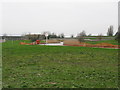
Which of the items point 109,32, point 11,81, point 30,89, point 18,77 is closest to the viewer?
point 30,89

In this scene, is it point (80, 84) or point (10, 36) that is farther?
point (10, 36)

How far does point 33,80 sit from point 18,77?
74cm

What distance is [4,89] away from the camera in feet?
A: 15.2

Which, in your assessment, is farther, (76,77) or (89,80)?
(76,77)

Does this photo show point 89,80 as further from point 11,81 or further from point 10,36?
point 10,36

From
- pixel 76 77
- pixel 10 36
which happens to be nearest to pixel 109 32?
pixel 10 36

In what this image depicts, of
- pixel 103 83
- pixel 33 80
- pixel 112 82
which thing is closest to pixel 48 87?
pixel 33 80

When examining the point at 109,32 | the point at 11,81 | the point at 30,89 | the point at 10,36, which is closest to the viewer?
the point at 30,89

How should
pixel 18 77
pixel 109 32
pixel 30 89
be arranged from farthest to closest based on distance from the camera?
pixel 109 32
pixel 18 77
pixel 30 89

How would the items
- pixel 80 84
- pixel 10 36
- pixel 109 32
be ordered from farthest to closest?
pixel 10 36 < pixel 109 32 < pixel 80 84

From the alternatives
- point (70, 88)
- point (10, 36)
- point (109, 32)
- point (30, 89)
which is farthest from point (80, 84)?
point (10, 36)

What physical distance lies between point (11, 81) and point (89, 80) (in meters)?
2.66

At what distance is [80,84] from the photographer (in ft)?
16.6

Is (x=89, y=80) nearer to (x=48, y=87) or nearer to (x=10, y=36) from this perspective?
(x=48, y=87)
